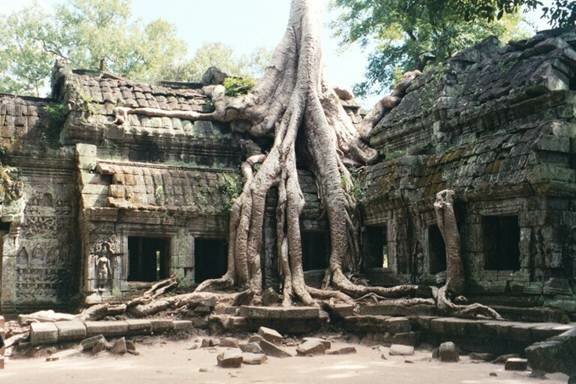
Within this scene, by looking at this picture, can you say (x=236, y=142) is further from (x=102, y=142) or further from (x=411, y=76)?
(x=411, y=76)

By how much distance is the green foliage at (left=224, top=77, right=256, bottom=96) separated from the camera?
14727 mm

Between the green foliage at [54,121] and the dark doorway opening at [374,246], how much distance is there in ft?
20.1

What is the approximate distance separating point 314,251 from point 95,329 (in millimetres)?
5466

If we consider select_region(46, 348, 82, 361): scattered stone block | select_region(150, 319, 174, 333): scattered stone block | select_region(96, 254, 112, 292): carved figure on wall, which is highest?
select_region(96, 254, 112, 292): carved figure on wall

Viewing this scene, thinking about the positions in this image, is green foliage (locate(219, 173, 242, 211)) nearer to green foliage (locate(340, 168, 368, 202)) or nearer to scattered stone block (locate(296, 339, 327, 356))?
green foliage (locate(340, 168, 368, 202))

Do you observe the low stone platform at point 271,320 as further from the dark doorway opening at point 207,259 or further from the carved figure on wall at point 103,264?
the dark doorway opening at point 207,259

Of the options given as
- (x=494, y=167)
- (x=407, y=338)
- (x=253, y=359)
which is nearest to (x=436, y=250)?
(x=494, y=167)

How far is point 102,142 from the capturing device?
12.7 metres

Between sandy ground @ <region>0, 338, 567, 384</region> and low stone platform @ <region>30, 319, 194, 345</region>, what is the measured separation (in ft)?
1.31

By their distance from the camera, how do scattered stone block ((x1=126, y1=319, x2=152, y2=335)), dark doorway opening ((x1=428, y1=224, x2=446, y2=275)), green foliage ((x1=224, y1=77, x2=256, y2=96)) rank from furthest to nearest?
1. green foliage ((x1=224, y1=77, x2=256, y2=96))
2. dark doorway opening ((x1=428, y1=224, x2=446, y2=275))
3. scattered stone block ((x1=126, y1=319, x2=152, y2=335))

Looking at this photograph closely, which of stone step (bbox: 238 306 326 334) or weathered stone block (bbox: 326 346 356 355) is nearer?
weathered stone block (bbox: 326 346 356 355)

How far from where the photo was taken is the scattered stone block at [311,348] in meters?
8.56

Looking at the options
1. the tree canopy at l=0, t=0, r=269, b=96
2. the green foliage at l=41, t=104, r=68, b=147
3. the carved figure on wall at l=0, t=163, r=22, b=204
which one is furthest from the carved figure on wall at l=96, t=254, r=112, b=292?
the tree canopy at l=0, t=0, r=269, b=96

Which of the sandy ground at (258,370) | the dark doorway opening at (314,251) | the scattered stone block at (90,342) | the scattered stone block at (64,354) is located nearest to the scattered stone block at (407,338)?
the sandy ground at (258,370)
